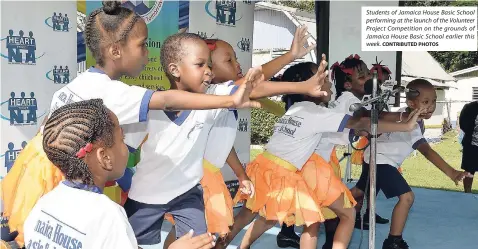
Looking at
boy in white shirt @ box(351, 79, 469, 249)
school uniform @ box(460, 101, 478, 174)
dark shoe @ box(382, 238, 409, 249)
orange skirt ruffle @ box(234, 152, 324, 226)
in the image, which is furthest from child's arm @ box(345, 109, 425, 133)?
school uniform @ box(460, 101, 478, 174)

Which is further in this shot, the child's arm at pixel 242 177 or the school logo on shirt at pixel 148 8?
the school logo on shirt at pixel 148 8

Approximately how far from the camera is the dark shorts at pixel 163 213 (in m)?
2.49

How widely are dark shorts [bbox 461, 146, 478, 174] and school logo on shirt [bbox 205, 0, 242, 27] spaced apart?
2793 mm

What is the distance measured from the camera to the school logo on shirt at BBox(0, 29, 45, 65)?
354cm

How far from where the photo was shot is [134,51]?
2266mm

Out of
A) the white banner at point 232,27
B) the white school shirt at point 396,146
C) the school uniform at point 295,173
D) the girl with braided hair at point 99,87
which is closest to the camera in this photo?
the girl with braided hair at point 99,87

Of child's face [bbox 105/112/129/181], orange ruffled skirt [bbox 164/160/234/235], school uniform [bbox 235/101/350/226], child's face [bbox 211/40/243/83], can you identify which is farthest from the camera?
school uniform [bbox 235/101/350/226]

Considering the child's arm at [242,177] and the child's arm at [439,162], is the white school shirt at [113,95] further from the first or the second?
the child's arm at [439,162]

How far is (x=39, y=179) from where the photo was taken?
7.30ft

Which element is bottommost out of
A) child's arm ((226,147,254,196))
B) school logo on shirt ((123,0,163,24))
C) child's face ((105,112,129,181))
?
child's arm ((226,147,254,196))

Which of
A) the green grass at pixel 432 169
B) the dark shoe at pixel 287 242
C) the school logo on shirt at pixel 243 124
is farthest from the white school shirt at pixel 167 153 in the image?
the green grass at pixel 432 169

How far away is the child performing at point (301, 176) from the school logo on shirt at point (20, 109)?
5.13 feet

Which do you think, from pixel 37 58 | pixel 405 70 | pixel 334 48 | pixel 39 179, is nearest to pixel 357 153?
pixel 334 48

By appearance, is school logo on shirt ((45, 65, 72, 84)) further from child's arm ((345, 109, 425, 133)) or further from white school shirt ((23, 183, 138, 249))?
A: white school shirt ((23, 183, 138, 249))
